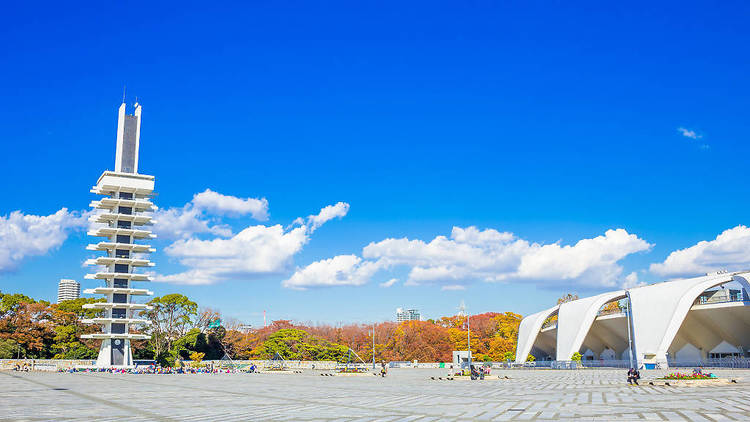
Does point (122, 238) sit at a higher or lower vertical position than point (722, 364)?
higher

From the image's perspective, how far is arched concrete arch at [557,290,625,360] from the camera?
6238 centimetres

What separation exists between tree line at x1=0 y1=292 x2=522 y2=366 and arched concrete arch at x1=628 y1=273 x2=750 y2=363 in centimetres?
2800

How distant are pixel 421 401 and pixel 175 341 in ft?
192

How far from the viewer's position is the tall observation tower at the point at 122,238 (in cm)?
6600

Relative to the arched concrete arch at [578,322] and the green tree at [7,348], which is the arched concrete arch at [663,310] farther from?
the green tree at [7,348]

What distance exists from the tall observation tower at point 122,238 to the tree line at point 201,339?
15.0ft

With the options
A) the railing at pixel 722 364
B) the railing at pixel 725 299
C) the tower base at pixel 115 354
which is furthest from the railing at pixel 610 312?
the tower base at pixel 115 354

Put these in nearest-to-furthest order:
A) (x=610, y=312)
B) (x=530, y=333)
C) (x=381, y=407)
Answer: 1. (x=381, y=407)
2. (x=610, y=312)
3. (x=530, y=333)

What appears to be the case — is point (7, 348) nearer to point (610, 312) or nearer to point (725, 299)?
point (610, 312)

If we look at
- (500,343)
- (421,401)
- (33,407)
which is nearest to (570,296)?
(500,343)

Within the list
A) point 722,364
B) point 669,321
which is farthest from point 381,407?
point 669,321

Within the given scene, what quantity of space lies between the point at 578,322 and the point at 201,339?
43.2 metres

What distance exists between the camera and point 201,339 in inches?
2840

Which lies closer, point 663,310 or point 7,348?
point 663,310
